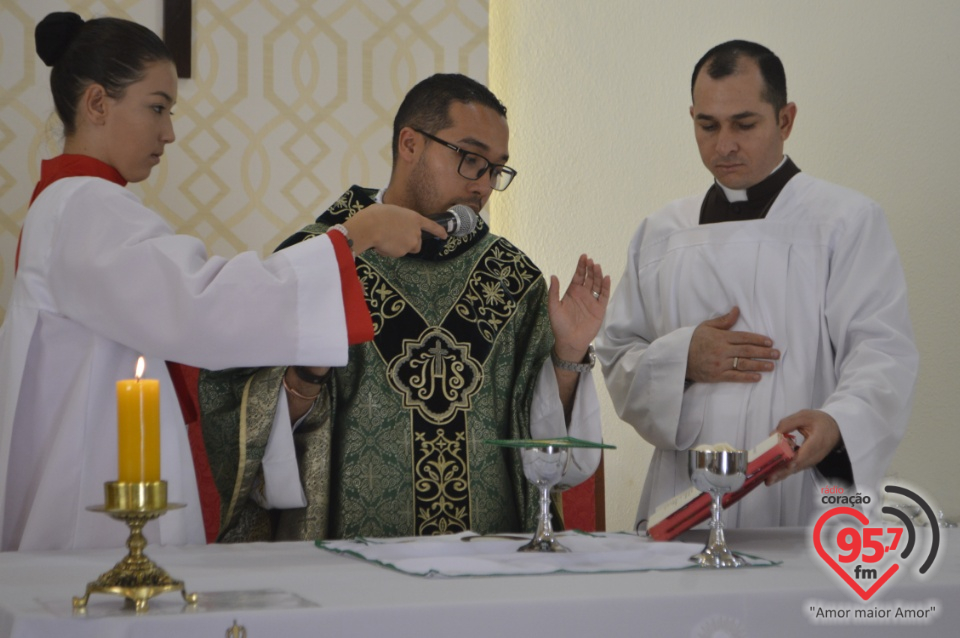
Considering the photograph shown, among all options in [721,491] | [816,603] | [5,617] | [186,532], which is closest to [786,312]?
[721,491]

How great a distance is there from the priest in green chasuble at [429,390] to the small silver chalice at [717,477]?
2.42 ft

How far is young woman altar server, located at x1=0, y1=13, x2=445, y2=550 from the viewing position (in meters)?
2.58

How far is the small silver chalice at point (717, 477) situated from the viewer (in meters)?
2.25

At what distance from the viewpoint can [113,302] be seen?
2619mm

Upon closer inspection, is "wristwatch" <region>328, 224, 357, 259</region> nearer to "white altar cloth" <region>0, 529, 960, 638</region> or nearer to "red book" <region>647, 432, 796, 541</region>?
"white altar cloth" <region>0, 529, 960, 638</region>

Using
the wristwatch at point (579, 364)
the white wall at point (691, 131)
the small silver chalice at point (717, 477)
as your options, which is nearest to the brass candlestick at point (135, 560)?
the small silver chalice at point (717, 477)

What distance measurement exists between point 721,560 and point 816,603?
280 mm

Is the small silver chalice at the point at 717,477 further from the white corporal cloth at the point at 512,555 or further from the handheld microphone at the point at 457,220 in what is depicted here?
the handheld microphone at the point at 457,220

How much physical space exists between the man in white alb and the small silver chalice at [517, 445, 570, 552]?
3.42 feet

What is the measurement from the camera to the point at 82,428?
2.79 metres

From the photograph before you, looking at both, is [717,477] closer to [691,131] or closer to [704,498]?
[704,498]

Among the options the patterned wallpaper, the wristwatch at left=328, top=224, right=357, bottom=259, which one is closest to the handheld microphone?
the wristwatch at left=328, top=224, right=357, bottom=259

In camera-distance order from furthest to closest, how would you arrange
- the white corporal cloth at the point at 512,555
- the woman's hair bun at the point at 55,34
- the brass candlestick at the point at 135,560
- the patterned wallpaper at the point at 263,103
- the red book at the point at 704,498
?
the patterned wallpaper at the point at 263,103 < the woman's hair bun at the point at 55,34 < the red book at the point at 704,498 < the white corporal cloth at the point at 512,555 < the brass candlestick at the point at 135,560

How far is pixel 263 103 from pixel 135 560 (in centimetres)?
299
